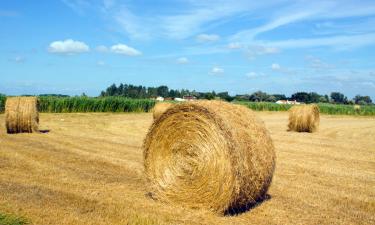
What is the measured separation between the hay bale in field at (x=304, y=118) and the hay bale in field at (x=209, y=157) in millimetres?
15097

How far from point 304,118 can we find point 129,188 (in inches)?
618

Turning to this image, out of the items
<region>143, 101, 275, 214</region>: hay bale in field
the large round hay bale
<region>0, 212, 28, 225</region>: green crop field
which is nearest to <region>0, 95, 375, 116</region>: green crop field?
the large round hay bale

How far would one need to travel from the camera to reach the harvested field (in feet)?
22.7

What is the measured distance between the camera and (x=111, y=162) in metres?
11.5

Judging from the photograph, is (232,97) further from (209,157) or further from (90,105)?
(209,157)

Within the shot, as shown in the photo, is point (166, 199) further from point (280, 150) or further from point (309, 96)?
point (309, 96)

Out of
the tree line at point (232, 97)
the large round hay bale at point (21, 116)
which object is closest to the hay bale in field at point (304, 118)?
the large round hay bale at point (21, 116)

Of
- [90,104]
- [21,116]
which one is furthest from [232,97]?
[21,116]

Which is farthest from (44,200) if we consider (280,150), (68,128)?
(68,128)

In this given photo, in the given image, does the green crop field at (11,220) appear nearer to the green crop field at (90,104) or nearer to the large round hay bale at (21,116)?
the large round hay bale at (21,116)

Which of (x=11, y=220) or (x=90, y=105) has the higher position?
(x=90, y=105)

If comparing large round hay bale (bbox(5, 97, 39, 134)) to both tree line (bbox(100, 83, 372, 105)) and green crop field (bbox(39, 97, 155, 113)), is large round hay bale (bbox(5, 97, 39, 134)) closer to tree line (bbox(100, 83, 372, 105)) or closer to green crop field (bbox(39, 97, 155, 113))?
green crop field (bbox(39, 97, 155, 113))

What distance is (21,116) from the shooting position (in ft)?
59.3

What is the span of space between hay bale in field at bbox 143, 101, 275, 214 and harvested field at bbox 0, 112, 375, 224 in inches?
11.7
